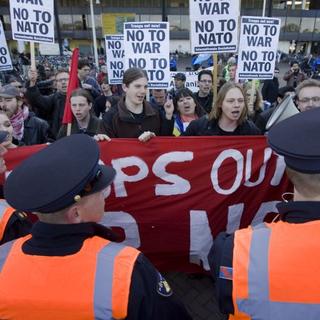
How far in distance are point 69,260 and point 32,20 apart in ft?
16.1

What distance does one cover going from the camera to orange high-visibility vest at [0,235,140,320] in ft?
4.27

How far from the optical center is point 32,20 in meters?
5.30

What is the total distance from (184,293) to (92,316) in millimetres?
2370

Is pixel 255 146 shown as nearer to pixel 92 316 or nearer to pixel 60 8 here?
pixel 92 316

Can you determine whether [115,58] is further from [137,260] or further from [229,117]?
[137,260]

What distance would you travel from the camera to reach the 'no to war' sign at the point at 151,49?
5.30 m

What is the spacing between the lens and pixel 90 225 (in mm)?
1495

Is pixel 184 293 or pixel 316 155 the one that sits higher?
pixel 316 155

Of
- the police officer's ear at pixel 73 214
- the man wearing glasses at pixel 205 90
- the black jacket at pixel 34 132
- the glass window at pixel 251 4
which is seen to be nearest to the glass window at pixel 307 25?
the glass window at pixel 251 4

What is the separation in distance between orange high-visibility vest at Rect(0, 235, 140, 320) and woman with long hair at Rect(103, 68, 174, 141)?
7.78ft

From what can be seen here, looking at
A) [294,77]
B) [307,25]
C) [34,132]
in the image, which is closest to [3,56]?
[34,132]

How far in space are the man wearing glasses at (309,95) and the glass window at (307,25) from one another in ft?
154

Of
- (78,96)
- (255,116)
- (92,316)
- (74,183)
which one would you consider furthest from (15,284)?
(255,116)

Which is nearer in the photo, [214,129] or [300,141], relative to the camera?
[300,141]
